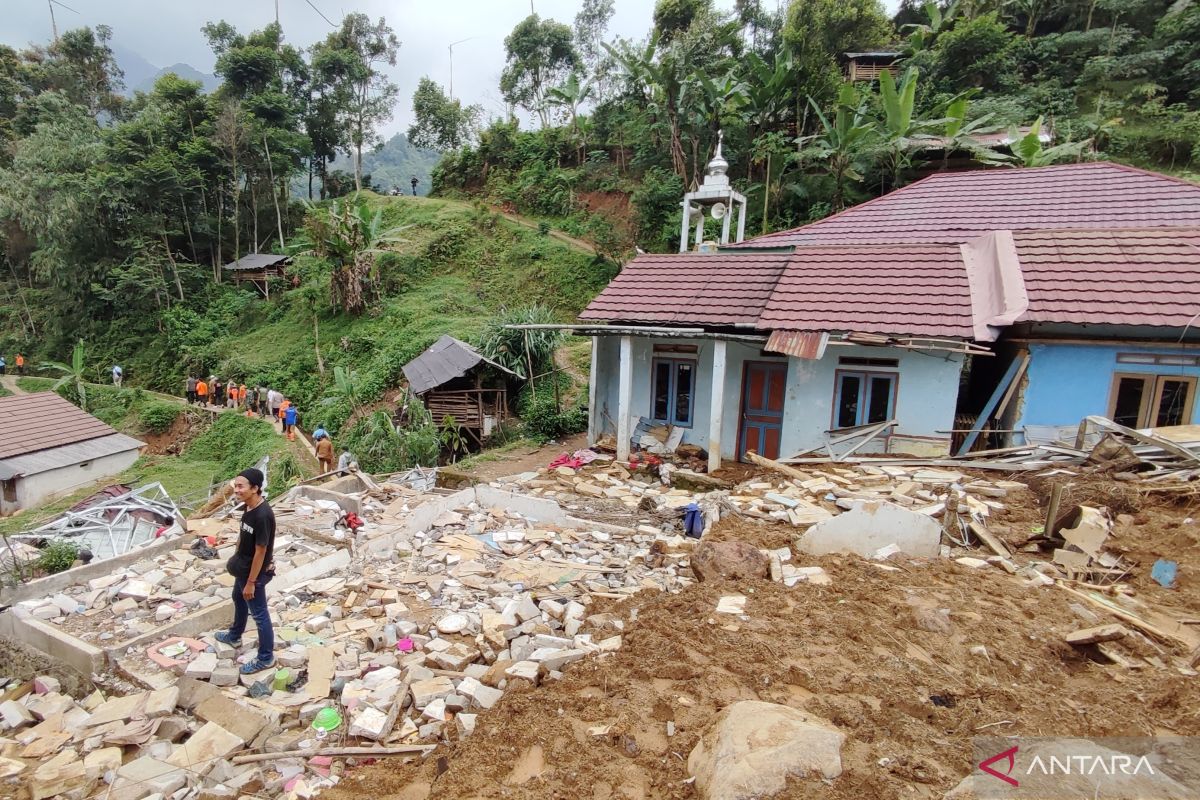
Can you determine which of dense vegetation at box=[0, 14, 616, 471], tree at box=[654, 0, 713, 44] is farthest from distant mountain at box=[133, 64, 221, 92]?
tree at box=[654, 0, 713, 44]

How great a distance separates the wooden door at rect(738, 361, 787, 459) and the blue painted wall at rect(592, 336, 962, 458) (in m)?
0.13

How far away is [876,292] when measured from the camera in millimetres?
10336

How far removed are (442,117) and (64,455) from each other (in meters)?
28.5

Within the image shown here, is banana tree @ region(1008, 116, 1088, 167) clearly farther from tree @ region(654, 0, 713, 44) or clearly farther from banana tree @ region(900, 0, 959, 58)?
tree @ region(654, 0, 713, 44)

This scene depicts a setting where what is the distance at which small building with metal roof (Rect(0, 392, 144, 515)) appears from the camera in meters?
16.6

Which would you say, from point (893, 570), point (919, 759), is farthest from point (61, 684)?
point (893, 570)

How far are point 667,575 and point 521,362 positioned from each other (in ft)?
38.3

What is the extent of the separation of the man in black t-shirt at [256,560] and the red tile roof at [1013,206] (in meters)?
11.9

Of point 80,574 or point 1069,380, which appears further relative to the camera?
point 1069,380

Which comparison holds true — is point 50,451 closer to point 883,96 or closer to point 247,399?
point 247,399

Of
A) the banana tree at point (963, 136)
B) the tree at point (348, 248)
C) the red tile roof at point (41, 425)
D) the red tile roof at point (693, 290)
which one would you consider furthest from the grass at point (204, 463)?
the banana tree at point (963, 136)

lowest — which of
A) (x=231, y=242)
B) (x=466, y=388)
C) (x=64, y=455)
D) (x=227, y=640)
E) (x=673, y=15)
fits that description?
(x=64, y=455)

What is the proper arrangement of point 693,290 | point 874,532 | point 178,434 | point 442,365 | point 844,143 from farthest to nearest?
1. point 178,434
2. point 844,143
3. point 442,365
4. point 693,290
5. point 874,532

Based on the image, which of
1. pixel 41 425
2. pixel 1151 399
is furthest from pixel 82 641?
pixel 41 425
